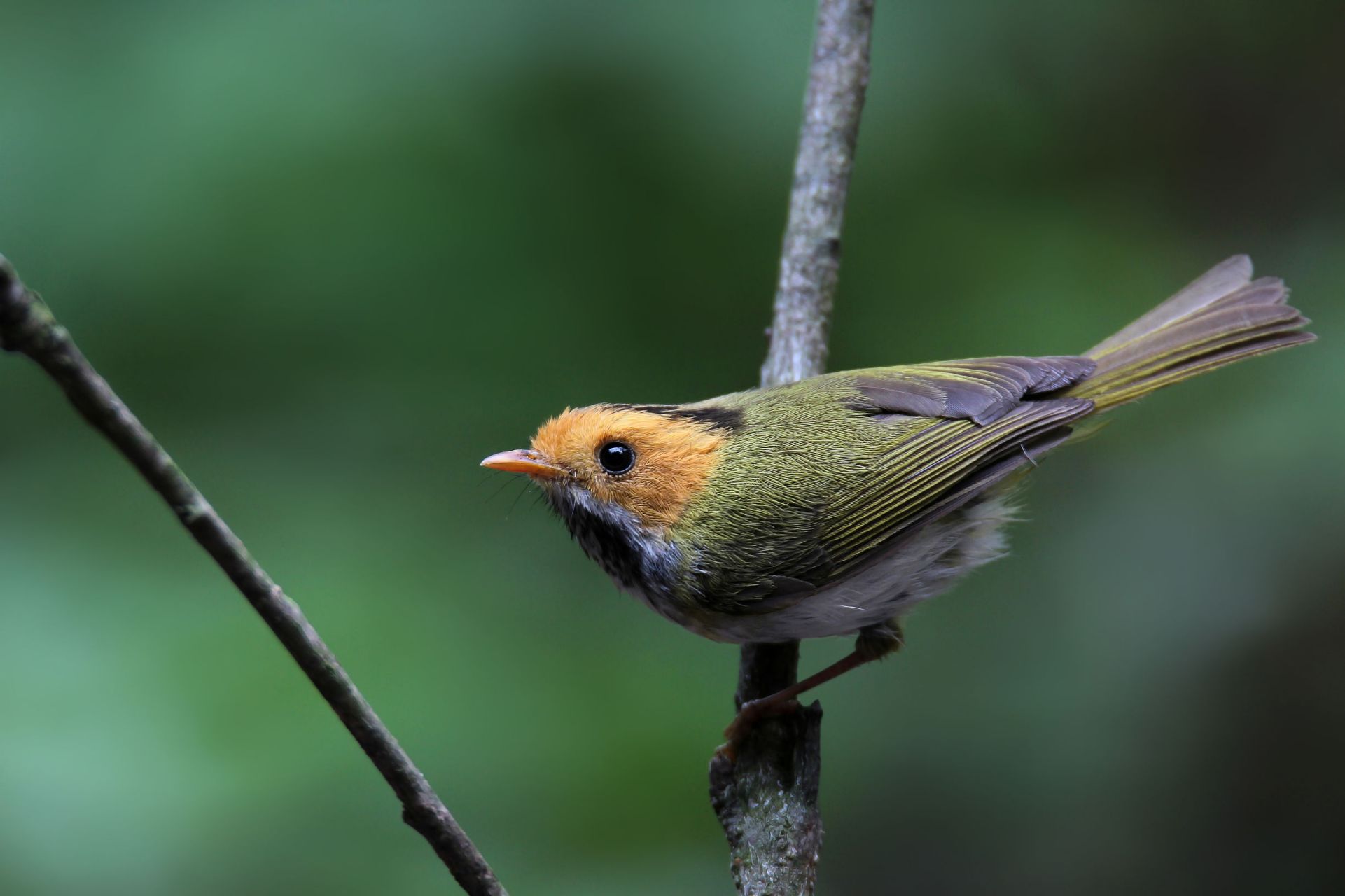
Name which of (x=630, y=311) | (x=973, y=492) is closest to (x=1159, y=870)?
(x=973, y=492)

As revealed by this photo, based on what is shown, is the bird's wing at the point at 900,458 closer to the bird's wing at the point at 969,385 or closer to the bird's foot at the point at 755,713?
the bird's wing at the point at 969,385

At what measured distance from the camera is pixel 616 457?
9.55 ft

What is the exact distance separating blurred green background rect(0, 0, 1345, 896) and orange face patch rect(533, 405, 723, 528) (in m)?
0.73

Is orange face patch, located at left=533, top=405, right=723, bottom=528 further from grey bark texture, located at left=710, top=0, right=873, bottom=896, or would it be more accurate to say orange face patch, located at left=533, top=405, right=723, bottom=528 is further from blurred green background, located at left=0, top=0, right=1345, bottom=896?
blurred green background, located at left=0, top=0, right=1345, bottom=896

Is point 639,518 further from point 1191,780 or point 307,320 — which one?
point 1191,780

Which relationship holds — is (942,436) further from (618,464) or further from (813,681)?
(618,464)

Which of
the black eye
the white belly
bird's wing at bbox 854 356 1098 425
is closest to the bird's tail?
bird's wing at bbox 854 356 1098 425

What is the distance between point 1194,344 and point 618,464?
1.68 metres

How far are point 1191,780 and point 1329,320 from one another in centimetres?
172

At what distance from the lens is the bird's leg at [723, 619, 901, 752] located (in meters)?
2.85

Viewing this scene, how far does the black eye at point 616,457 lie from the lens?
290 cm

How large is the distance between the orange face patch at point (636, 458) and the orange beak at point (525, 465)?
2cm

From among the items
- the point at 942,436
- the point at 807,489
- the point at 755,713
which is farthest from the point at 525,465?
the point at 942,436

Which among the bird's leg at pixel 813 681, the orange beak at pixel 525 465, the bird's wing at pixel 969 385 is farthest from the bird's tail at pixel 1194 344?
the orange beak at pixel 525 465
